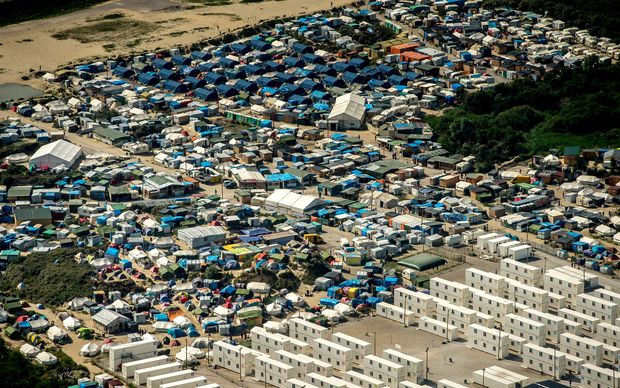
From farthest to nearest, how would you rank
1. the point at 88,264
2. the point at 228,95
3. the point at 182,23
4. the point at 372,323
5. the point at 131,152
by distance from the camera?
1. the point at 182,23
2. the point at 228,95
3. the point at 131,152
4. the point at 88,264
5. the point at 372,323

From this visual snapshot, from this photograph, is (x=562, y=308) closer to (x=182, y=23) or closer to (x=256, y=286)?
(x=256, y=286)

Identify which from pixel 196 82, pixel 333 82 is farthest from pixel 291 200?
pixel 196 82

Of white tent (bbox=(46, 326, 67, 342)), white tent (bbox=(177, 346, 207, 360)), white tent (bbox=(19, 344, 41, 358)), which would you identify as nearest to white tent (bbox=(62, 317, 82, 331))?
white tent (bbox=(46, 326, 67, 342))

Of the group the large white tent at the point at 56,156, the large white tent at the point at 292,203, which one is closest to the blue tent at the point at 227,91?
the large white tent at the point at 56,156

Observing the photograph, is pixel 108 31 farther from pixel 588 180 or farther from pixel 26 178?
pixel 588 180

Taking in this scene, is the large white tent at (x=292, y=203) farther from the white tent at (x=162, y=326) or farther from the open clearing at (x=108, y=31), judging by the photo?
the open clearing at (x=108, y=31)

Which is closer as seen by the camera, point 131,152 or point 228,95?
point 131,152

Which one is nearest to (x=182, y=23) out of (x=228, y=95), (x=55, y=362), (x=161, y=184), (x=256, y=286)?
(x=228, y=95)
